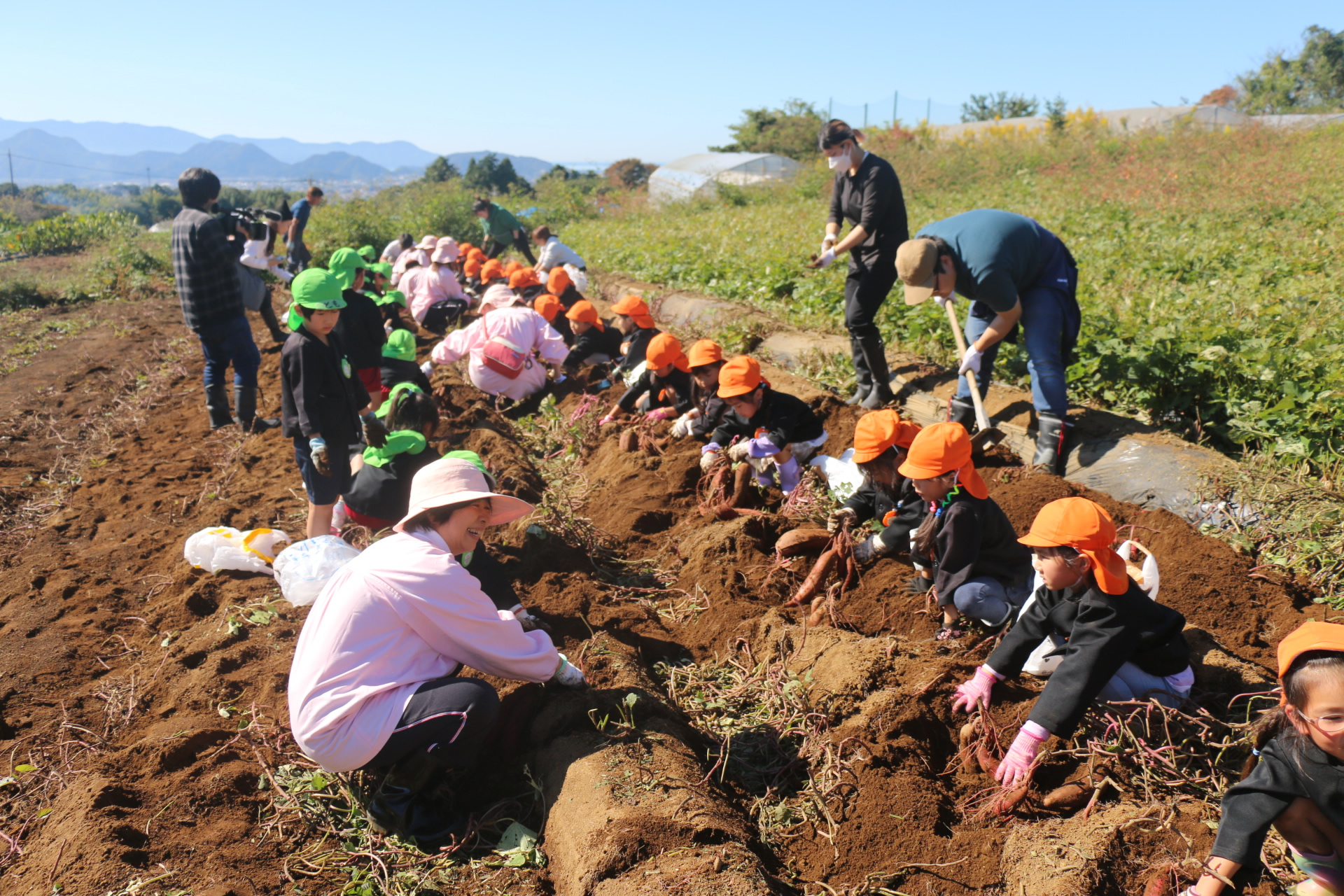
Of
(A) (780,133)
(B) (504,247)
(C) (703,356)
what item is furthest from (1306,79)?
(C) (703,356)

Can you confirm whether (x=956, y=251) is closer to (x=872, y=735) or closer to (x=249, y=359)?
(x=872, y=735)

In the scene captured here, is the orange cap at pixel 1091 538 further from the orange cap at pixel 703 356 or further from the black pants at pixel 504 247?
the black pants at pixel 504 247

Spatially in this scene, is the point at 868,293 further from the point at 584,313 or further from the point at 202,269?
the point at 202,269

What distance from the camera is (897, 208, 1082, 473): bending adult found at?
154 inches

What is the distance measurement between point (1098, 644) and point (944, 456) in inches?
32.3

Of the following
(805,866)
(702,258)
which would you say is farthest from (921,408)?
(702,258)

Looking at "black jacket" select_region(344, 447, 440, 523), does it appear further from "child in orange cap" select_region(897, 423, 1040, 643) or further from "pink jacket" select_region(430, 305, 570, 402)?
"pink jacket" select_region(430, 305, 570, 402)

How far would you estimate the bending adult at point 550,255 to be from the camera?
9062mm

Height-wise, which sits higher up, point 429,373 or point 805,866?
point 429,373

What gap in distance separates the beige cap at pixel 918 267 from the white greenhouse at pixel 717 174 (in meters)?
16.9

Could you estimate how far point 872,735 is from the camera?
2.45 m

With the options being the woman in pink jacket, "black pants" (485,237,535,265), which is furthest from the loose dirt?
"black pants" (485,237,535,265)

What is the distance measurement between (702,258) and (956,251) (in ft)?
21.0

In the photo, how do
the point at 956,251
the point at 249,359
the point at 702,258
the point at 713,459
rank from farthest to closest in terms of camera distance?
the point at 702,258 < the point at 249,359 < the point at 713,459 < the point at 956,251
